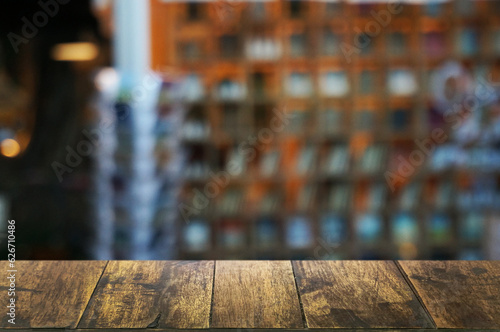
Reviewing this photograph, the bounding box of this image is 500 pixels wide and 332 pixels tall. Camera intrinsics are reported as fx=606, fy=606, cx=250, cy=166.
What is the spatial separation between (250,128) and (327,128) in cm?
32

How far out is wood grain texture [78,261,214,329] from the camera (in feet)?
3.03

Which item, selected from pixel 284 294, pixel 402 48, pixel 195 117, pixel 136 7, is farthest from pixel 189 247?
pixel 284 294

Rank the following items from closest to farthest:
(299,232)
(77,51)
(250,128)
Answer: (77,51) → (250,128) → (299,232)

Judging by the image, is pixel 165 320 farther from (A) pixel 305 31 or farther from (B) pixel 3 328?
(A) pixel 305 31

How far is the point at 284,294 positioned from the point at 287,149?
1471 mm

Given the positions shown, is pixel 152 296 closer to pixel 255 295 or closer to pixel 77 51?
pixel 255 295

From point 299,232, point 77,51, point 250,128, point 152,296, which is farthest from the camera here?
point 299,232

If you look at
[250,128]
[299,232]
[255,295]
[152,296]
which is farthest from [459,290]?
[299,232]

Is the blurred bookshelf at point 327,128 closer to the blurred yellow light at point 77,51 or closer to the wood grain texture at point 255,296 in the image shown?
the blurred yellow light at point 77,51

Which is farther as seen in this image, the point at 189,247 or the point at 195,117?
A: the point at 189,247

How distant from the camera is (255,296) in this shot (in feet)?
3.37

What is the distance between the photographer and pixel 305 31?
2398 millimetres

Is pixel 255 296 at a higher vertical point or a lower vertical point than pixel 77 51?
lower

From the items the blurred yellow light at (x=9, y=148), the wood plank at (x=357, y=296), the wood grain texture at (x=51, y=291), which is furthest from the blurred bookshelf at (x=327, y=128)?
the wood plank at (x=357, y=296)
